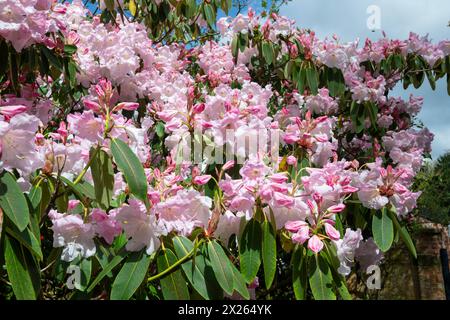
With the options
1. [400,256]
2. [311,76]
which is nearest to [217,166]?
[311,76]

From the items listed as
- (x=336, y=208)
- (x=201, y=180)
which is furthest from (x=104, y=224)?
(x=336, y=208)

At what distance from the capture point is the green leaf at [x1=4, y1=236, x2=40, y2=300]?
0.96 meters

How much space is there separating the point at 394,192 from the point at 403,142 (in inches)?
51.6

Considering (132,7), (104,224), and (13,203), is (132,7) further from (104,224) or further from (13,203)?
(13,203)

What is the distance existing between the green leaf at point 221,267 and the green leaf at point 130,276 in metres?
0.16

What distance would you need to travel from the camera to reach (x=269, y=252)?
1235 mm

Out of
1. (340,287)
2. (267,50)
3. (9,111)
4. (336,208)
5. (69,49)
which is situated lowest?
(340,287)

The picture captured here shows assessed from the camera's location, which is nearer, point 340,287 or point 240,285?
point 240,285

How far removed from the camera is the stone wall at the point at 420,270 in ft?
21.1

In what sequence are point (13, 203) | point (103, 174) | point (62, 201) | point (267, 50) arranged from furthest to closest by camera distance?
point (267, 50)
point (62, 201)
point (103, 174)
point (13, 203)

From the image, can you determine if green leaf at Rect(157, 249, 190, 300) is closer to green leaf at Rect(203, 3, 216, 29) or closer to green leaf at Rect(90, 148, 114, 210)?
green leaf at Rect(90, 148, 114, 210)

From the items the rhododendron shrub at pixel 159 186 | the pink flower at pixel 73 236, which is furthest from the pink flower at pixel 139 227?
the pink flower at pixel 73 236

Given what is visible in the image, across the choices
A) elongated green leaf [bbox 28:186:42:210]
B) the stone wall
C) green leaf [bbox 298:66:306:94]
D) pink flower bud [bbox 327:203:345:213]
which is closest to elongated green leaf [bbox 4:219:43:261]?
elongated green leaf [bbox 28:186:42:210]

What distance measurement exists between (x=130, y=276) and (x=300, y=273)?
1.51 feet
